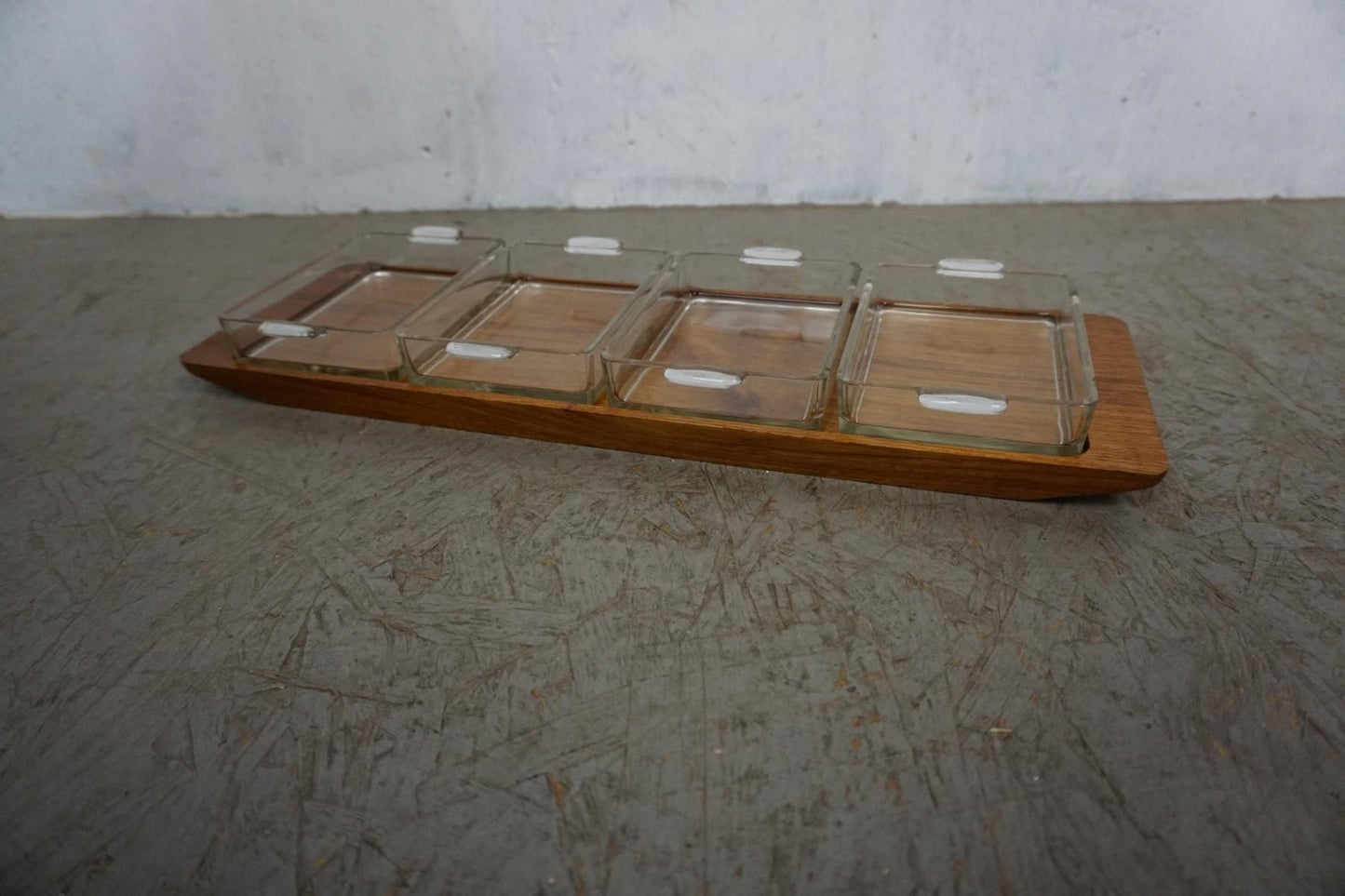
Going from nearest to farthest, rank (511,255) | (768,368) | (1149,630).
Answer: (1149,630)
(768,368)
(511,255)

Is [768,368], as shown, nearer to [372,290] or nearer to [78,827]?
[372,290]

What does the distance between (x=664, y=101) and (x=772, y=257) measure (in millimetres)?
869

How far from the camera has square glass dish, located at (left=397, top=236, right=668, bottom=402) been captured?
1.26m

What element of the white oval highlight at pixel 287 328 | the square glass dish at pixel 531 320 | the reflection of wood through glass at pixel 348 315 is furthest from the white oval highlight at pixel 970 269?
the white oval highlight at pixel 287 328

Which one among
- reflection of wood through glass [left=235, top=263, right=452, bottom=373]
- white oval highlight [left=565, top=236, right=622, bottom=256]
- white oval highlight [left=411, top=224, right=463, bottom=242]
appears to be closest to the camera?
reflection of wood through glass [left=235, top=263, right=452, bottom=373]

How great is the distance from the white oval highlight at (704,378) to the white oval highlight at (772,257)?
0.39 meters

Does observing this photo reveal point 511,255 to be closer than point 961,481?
No

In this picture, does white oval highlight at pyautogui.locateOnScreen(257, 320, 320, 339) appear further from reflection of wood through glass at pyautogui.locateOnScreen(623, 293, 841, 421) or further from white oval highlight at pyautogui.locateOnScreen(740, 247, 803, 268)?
white oval highlight at pyautogui.locateOnScreen(740, 247, 803, 268)

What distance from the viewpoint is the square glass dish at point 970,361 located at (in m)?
1.08

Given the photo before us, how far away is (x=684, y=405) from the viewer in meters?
1.19

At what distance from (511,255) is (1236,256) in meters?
1.45

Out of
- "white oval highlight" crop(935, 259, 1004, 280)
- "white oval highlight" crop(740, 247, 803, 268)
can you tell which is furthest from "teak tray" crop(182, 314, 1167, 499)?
"white oval highlight" crop(740, 247, 803, 268)

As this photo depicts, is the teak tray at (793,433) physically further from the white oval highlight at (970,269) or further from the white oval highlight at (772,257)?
the white oval highlight at (772,257)

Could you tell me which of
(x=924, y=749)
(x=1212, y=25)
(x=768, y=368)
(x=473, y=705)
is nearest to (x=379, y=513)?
(x=473, y=705)
